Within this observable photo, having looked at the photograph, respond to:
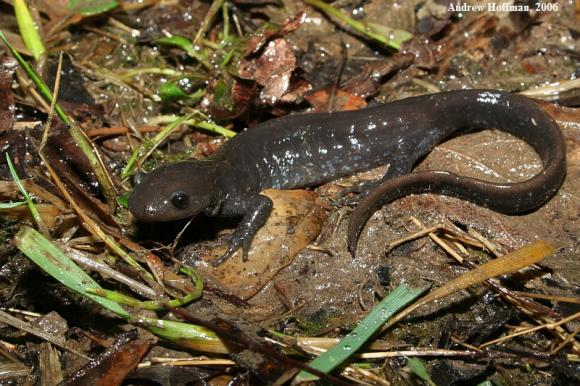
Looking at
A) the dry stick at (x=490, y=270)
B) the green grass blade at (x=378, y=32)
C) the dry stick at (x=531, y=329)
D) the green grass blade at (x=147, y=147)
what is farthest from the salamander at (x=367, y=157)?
the dry stick at (x=531, y=329)

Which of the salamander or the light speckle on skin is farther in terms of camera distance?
the light speckle on skin

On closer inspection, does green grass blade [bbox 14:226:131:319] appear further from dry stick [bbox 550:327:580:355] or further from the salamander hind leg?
dry stick [bbox 550:327:580:355]

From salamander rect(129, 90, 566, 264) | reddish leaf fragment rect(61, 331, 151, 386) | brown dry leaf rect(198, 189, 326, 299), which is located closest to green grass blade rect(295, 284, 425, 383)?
salamander rect(129, 90, 566, 264)

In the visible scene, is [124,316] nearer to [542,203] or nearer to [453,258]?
[453,258]

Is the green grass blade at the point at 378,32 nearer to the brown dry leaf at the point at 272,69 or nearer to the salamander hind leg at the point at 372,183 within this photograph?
the brown dry leaf at the point at 272,69

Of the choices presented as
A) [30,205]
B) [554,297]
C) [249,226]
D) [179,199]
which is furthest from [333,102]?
[30,205]

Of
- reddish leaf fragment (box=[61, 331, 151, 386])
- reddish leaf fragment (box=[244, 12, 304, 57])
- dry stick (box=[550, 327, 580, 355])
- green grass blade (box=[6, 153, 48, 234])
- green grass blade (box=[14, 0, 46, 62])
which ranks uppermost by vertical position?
green grass blade (box=[14, 0, 46, 62])

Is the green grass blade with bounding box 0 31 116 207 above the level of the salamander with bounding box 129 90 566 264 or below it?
above

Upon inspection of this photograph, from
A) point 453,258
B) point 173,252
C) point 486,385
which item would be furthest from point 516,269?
point 173,252

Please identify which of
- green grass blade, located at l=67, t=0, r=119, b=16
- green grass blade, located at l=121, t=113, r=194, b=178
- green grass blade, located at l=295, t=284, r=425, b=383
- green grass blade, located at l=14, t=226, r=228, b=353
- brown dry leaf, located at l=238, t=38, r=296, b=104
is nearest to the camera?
green grass blade, located at l=295, t=284, r=425, b=383

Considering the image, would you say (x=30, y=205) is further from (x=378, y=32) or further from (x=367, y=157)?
(x=378, y=32)
